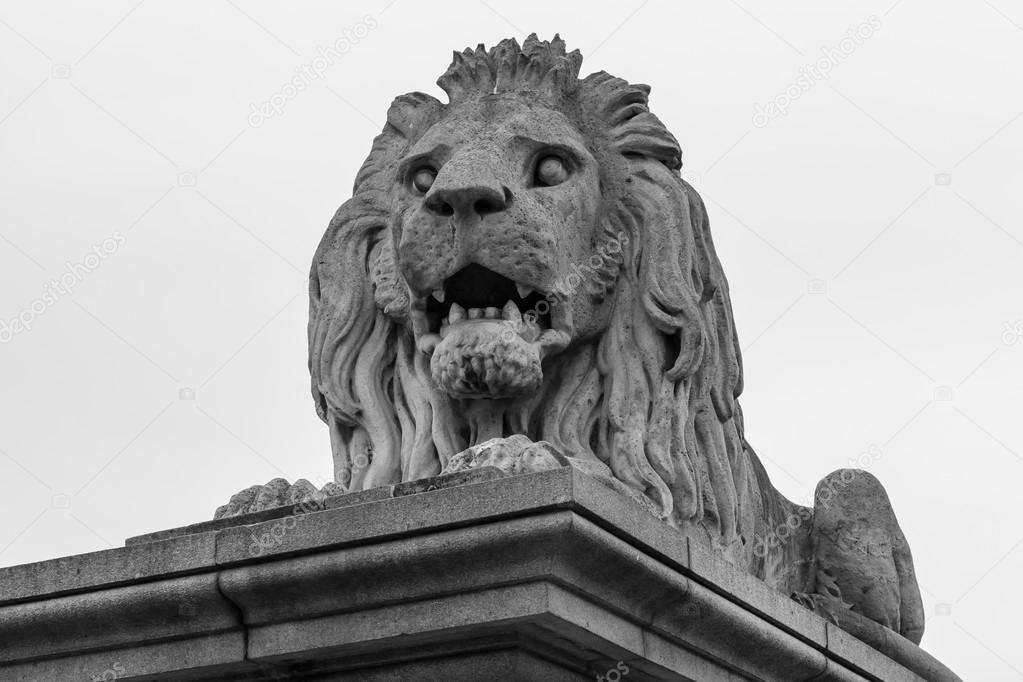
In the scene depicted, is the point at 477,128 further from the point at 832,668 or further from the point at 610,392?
the point at 832,668

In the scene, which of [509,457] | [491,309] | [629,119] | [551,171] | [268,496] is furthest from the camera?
[629,119]

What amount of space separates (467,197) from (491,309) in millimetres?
442

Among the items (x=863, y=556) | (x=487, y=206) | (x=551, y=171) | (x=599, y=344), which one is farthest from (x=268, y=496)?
(x=863, y=556)

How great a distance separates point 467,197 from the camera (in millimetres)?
6977

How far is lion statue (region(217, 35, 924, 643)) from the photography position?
704 centimetres

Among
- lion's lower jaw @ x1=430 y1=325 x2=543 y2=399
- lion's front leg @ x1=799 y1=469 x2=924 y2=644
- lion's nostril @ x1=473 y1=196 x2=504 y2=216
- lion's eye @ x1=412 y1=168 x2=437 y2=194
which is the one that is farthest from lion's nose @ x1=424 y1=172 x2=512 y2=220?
lion's front leg @ x1=799 y1=469 x2=924 y2=644

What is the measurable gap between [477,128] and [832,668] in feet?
8.25

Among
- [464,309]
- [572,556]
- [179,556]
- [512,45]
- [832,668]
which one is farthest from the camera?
[512,45]

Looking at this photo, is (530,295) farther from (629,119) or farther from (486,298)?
(629,119)

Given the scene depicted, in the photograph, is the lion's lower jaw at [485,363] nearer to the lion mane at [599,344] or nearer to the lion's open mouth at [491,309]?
the lion's open mouth at [491,309]

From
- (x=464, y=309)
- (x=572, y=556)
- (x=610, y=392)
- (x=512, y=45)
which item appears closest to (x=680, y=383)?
(x=610, y=392)

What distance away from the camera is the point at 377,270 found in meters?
7.58

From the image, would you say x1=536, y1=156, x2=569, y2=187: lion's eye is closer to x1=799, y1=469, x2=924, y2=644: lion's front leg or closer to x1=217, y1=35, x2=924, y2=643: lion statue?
x1=217, y1=35, x2=924, y2=643: lion statue

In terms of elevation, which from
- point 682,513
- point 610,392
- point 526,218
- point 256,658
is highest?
point 526,218
